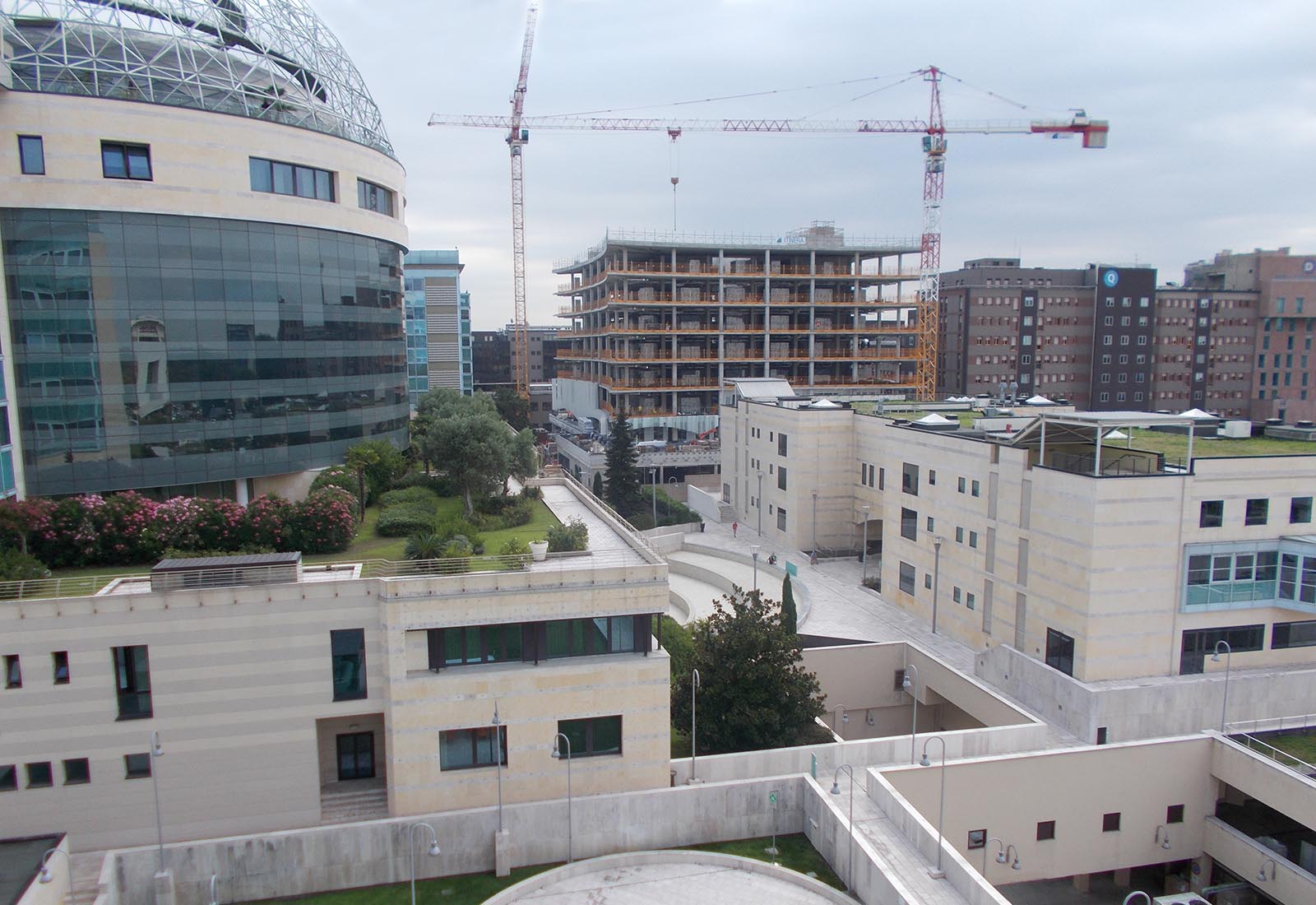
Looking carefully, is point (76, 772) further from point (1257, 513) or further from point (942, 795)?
point (1257, 513)

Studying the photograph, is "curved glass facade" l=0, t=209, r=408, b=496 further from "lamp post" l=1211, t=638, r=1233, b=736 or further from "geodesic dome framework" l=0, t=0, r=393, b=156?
"lamp post" l=1211, t=638, r=1233, b=736

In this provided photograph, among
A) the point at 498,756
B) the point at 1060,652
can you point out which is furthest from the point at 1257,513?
the point at 498,756

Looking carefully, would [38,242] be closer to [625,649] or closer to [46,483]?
[46,483]

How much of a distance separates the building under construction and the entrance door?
208ft

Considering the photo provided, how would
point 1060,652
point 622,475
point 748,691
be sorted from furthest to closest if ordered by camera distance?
point 622,475
point 1060,652
point 748,691

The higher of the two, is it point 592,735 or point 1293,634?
point 1293,634

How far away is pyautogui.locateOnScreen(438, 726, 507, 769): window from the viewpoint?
24.0 metres

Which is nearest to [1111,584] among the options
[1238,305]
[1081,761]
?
[1081,761]

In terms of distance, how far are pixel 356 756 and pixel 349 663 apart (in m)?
3.98

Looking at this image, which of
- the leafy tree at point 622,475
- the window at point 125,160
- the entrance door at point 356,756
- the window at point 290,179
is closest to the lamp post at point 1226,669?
the entrance door at point 356,756

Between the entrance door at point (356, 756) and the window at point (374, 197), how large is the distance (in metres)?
25.5

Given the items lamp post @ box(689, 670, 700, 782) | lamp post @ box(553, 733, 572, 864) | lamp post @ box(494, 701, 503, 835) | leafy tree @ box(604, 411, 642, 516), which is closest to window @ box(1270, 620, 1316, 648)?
lamp post @ box(689, 670, 700, 782)

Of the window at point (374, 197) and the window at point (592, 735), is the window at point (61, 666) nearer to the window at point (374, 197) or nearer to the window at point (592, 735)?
the window at point (592, 735)

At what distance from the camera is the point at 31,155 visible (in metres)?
30.7
